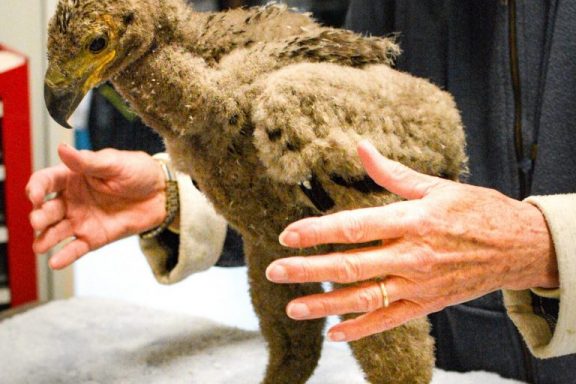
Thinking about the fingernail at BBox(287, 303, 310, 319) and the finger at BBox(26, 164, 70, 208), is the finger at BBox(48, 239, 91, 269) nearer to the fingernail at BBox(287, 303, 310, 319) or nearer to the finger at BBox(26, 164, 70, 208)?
the finger at BBox(26, 164, 70, 208)

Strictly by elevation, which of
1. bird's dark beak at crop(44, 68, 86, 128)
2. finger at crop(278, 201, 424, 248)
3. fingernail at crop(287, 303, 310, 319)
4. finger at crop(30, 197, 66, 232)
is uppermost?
bird's dark beak at crop(44, 68, 86, 128)

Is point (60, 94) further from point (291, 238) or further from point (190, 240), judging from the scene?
point (190, 240)

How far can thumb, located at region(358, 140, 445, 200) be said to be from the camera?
1.93ft

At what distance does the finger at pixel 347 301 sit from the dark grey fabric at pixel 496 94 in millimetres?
521

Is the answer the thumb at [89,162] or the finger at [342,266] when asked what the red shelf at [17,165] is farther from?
the finger at [342,266]

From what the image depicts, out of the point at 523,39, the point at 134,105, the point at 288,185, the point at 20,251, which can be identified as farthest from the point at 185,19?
the point at 20,251

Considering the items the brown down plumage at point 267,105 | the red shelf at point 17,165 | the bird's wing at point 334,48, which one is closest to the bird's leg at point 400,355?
the brown down plumage at point 267,105

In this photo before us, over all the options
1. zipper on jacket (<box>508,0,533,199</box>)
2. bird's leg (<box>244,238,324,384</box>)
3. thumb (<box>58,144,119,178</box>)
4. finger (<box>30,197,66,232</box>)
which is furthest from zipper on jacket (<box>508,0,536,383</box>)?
finger (<box>30,197,66,232</box>)

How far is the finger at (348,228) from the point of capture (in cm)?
57

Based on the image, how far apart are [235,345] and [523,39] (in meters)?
0.74

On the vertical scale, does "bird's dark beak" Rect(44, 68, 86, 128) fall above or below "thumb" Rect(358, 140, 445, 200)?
above

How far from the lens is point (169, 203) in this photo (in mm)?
1085

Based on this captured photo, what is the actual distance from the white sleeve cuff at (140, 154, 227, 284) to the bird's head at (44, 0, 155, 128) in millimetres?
408

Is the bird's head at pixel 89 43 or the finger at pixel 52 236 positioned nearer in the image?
the bird's head at pixel 89 43
